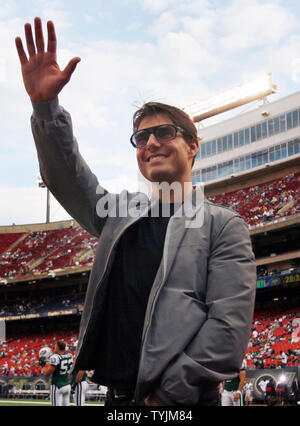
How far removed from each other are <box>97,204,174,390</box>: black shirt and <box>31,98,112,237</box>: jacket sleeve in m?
0.25

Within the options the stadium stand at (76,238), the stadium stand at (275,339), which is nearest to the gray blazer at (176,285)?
the stadium stand at (275,339)

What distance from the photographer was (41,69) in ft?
7.26

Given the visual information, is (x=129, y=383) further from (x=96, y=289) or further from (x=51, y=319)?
(x=51, y=319)

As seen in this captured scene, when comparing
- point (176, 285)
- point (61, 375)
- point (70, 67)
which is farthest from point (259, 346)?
point (70, 67)

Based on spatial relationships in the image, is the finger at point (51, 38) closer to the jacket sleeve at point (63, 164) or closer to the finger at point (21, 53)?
the finger at point (21, 53)

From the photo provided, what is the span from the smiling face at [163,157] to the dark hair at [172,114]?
0.06 feet

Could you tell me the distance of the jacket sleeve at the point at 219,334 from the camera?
1.98 meters

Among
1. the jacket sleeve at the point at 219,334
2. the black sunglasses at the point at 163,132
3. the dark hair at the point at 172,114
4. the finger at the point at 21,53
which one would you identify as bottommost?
the jacket sleeve at the point at 219,334

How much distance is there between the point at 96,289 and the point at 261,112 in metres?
40.3

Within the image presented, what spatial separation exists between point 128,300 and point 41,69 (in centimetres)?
110

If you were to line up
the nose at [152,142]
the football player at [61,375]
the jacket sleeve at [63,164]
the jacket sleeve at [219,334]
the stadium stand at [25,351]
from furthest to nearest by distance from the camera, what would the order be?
1. the stadium stand at [25,351]
2. the football player at [61,375]
3. the nose at [152,142]
4. the jacket sleeve at [63,164]
5. the jacket sleeve at [219,334]

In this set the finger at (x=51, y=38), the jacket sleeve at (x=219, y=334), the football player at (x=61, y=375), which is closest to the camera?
the jacket sleeve at (x=219, y=334)

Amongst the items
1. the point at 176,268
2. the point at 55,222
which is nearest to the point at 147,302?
the point at 176,268

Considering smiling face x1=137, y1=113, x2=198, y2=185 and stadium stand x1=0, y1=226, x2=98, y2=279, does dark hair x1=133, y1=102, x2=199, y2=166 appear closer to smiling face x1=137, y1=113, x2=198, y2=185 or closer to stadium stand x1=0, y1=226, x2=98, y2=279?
smiling face x1=137, y1=113, x2=198, y2=185
